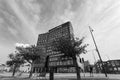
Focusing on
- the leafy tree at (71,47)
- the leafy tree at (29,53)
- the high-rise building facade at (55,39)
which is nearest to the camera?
the leafy tree at (71,47)

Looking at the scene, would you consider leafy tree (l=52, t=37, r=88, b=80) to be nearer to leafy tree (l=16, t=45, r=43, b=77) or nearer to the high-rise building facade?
leafy tree (l=16, t=45, r=43, b=77)

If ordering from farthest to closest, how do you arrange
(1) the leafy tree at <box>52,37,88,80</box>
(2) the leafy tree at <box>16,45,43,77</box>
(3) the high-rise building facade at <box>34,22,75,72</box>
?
1. (3) the high-rise building facade at <box>34,22,75,72</box>
2. (2) the leafy tree at <box>16,45,43,77</box>
3. (1) the leafy tree at <box>52,37,88,80</box>

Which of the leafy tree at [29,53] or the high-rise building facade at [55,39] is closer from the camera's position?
the leafy tree at [29,53]

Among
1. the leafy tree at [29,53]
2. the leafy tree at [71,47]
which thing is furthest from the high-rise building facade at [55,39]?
the leafy tree at [71,47]

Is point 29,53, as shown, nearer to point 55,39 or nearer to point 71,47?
point 71,47

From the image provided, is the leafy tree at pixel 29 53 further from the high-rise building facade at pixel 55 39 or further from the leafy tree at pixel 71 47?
the high-rise building facade at pixel 55 39

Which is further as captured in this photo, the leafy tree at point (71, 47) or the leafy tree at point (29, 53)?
the leafy tree at point (29, 53)

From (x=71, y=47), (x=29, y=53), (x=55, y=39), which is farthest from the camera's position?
(x=55, y=39)

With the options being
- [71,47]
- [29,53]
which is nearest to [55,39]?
[29,53]

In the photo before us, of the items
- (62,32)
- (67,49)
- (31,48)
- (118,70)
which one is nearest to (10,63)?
(31,48)

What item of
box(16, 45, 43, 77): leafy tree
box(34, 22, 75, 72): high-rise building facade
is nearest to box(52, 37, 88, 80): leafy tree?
box(16, 45, 43, 77): leafy tree

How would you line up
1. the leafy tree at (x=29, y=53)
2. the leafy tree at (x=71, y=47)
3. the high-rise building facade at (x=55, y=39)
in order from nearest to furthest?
1. the leafy tree at (x=71, y=47)
2. the leafy tree at (x=29, y=53)
3. the high-rise building facade at (x=55, y=39)

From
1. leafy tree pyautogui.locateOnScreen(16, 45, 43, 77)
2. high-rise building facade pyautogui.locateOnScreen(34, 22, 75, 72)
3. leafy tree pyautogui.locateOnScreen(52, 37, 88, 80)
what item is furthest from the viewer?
high-rise building facade pyautogui.locateOnScreen(34, 22, 75, 72)

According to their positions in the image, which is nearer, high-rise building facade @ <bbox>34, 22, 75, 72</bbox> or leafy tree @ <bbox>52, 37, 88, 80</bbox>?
leafy tree @ <bbox>52, 37, 88, 80</bbox>
